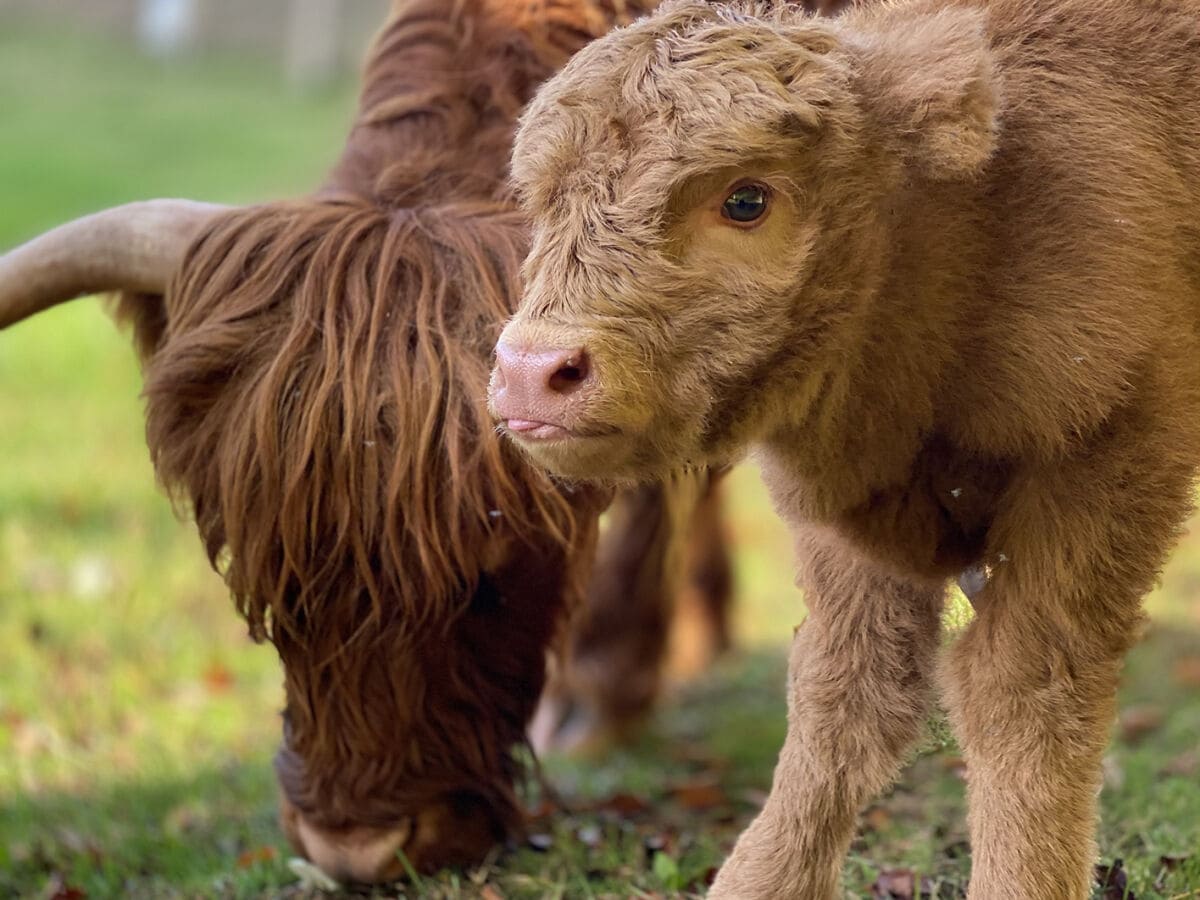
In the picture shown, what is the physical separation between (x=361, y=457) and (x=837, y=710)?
3.24 feet

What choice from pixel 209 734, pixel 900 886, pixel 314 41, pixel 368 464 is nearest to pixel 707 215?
pixel 368 464

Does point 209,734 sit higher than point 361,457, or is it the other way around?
point 361,457

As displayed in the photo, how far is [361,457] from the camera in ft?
8.76

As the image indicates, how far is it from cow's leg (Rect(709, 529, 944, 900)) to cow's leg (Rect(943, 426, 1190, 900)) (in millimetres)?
153

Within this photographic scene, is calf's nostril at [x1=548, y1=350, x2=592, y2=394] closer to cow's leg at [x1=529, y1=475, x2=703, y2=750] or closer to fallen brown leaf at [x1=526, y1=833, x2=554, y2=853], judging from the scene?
fallen brown leaf at [x1=526, y1=833, x2=554, y2=853]

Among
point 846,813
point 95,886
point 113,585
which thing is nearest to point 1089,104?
point 846,813

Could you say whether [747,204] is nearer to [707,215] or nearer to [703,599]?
[707,215]

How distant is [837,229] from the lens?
1697 millimetres

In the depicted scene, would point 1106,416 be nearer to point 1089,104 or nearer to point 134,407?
point 1089,104

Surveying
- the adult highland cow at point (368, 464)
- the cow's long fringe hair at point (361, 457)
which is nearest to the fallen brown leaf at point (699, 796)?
the adult highland cow at point (368, 464)

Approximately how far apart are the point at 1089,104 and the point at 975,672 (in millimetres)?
711

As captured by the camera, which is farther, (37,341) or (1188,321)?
(37,341)

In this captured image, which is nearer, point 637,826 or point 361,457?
point 361,457

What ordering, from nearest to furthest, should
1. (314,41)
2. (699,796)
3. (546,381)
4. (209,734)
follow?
1. (546,381)
2. (699,796)
3. (209,734)
4. (314,41)
